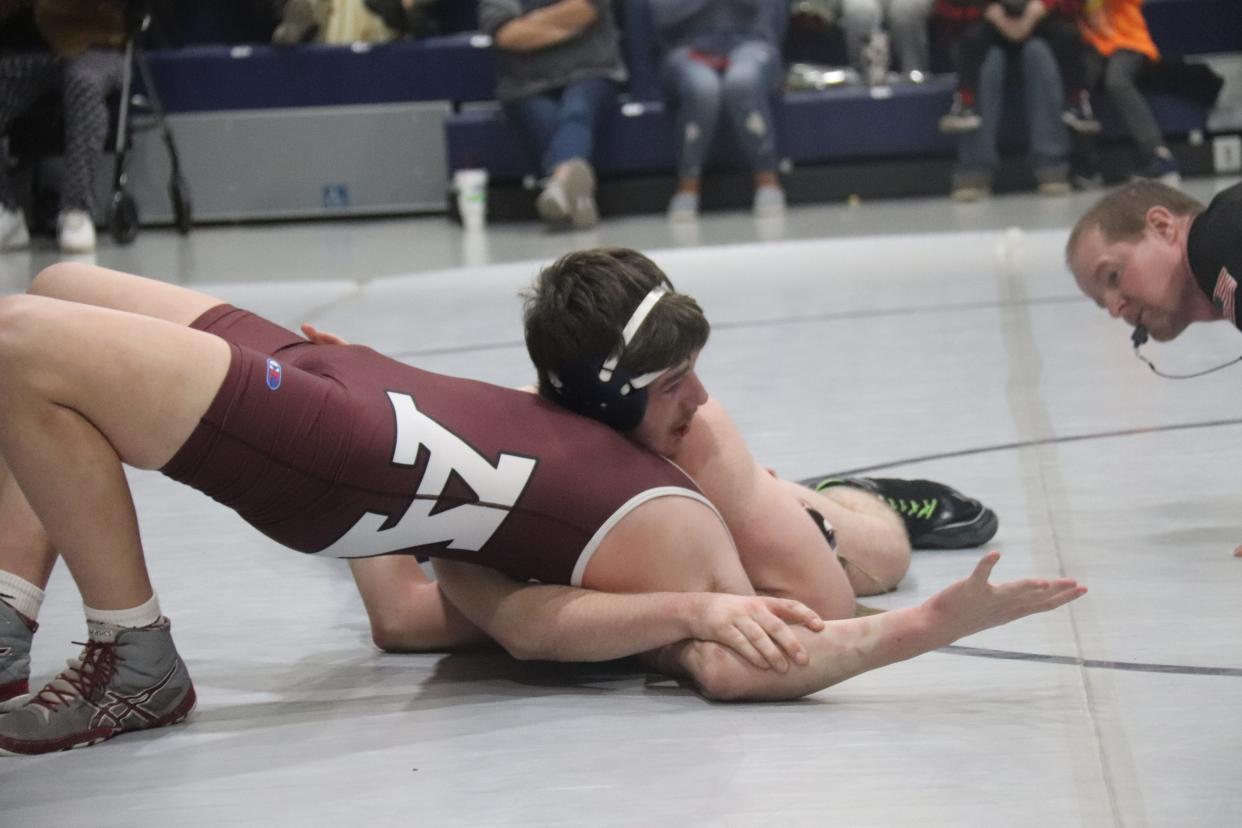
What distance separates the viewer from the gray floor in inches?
65.9

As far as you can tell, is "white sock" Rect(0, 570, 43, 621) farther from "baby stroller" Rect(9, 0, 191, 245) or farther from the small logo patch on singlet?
"baby stroller" Rect(9, 0, 191, 245)

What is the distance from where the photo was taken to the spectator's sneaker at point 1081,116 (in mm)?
7039

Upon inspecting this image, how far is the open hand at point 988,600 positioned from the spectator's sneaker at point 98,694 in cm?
89

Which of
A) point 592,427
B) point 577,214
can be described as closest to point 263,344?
point 592,427

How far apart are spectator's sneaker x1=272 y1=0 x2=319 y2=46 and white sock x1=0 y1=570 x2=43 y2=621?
584 centimetres

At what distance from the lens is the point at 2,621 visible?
1.97 meters

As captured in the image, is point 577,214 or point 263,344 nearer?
point 263,344

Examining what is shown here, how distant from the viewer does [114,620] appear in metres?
1.91

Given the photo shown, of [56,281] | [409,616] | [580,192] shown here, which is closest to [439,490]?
[409,616]

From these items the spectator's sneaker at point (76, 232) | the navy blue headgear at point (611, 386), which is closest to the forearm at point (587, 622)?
the navy blue headgear at point (611, 386)

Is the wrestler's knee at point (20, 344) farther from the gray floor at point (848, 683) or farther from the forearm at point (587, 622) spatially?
the forearm at point (587, 622)

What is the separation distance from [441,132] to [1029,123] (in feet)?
8.61

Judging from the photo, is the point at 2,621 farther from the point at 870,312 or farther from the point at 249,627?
the point at 870,312

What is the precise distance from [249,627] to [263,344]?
0.47 m
